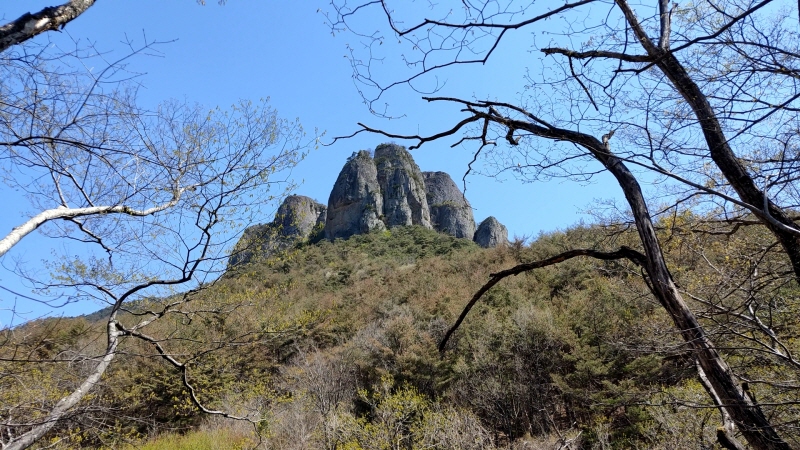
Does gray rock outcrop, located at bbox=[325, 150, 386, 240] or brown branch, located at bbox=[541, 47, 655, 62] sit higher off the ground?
gray rock outcrop, located at bbox=[325, 150, 386, 240]

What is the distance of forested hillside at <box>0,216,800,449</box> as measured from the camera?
357 centimetres

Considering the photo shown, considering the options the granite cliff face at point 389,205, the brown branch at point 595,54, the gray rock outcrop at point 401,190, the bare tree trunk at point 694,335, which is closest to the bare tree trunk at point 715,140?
the brown branch at point 595,54

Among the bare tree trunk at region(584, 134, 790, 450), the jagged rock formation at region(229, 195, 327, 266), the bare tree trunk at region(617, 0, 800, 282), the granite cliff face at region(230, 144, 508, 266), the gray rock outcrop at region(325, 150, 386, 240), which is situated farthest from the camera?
the gray rock outcrop at region(325, 150, 386, 240)

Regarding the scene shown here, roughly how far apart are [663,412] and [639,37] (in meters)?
7.92

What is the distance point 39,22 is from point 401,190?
50.2 m

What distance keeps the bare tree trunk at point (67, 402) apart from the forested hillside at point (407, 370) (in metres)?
0.16

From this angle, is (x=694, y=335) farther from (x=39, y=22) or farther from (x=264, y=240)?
(x=264, y=240)

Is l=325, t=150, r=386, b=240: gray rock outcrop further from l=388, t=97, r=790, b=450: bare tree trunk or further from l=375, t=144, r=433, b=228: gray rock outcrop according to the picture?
l=388, t=97, r=790, b=450: bare tree trunk

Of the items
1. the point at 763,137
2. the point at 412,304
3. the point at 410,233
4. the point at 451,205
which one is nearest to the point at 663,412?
the point at 763,137

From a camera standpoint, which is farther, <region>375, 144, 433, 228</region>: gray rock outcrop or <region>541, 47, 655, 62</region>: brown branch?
<region>375, 144, 433, 228</region>: gray rock outcrop

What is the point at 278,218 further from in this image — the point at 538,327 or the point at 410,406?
the point at 538,327

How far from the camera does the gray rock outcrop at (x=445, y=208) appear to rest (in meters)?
50.8

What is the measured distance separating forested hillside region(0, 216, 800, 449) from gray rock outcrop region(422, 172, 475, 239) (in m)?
28.2

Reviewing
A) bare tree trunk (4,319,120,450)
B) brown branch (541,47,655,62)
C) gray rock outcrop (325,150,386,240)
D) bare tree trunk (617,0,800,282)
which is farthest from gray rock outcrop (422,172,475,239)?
bare tree trunk (617,0,800,282)
